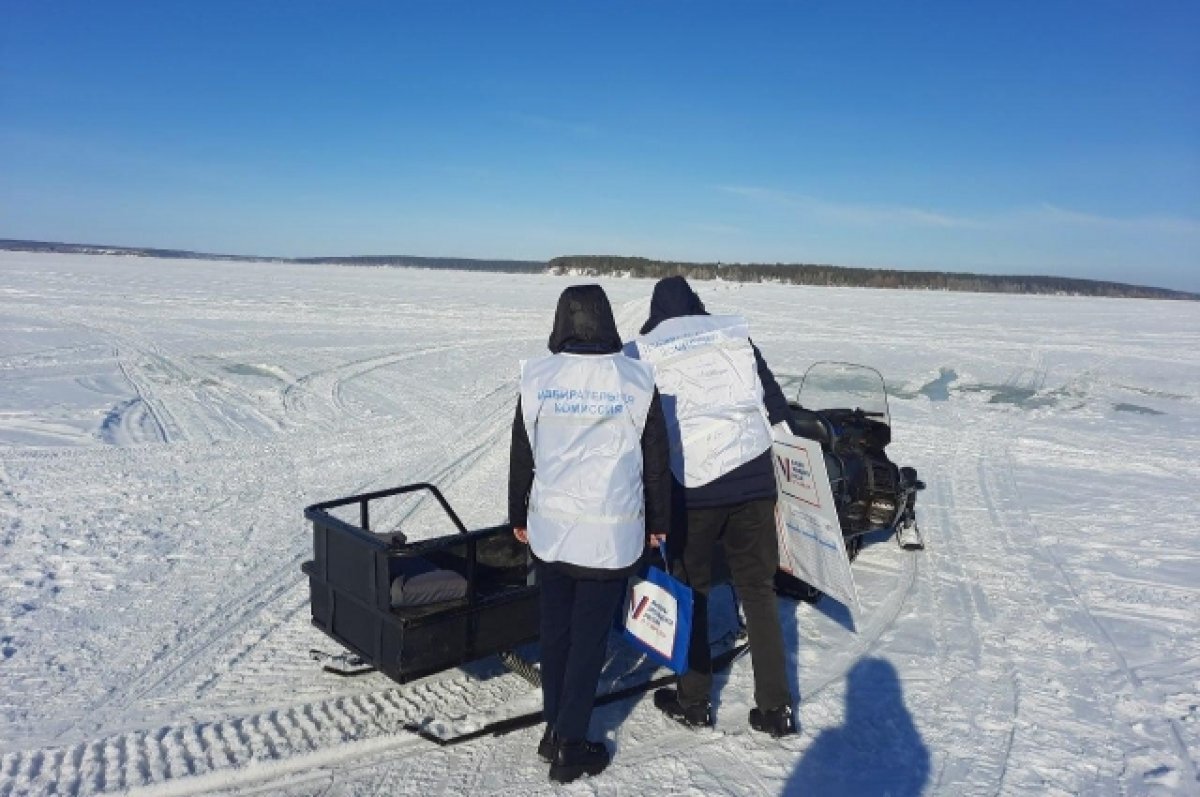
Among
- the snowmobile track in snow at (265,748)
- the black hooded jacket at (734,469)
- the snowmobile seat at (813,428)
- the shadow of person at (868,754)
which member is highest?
the black hooded jacket at (734,469)

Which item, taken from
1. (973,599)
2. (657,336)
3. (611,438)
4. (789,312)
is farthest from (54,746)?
(789,312)

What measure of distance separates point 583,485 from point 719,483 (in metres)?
0.72

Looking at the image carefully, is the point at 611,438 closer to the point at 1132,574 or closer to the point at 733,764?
the point at 733,764

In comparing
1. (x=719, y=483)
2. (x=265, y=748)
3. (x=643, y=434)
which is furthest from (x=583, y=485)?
(x=265, y=748)

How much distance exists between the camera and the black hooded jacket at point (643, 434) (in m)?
3.04

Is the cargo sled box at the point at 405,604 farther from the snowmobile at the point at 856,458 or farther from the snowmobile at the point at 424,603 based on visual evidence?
the snowmobile at the point at 856,458

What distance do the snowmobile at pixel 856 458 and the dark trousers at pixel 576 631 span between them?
2.14 meters

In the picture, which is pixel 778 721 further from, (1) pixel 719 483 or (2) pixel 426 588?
(2) pixel 426 588

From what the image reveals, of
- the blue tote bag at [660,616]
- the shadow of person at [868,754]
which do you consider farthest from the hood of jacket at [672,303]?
the shadow of person at [868,754]

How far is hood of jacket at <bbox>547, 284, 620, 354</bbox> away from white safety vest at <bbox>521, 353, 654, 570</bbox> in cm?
4

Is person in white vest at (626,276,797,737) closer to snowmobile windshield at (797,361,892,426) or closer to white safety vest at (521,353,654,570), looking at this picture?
white safety vest at (521,353,654,570)

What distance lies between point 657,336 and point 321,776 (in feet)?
6.94

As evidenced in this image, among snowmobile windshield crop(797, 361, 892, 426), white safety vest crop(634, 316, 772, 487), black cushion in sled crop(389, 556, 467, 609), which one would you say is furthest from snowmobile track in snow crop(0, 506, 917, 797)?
snowmobile windshield crop(797, 361, 892, 426)

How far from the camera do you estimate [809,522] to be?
4.03m
